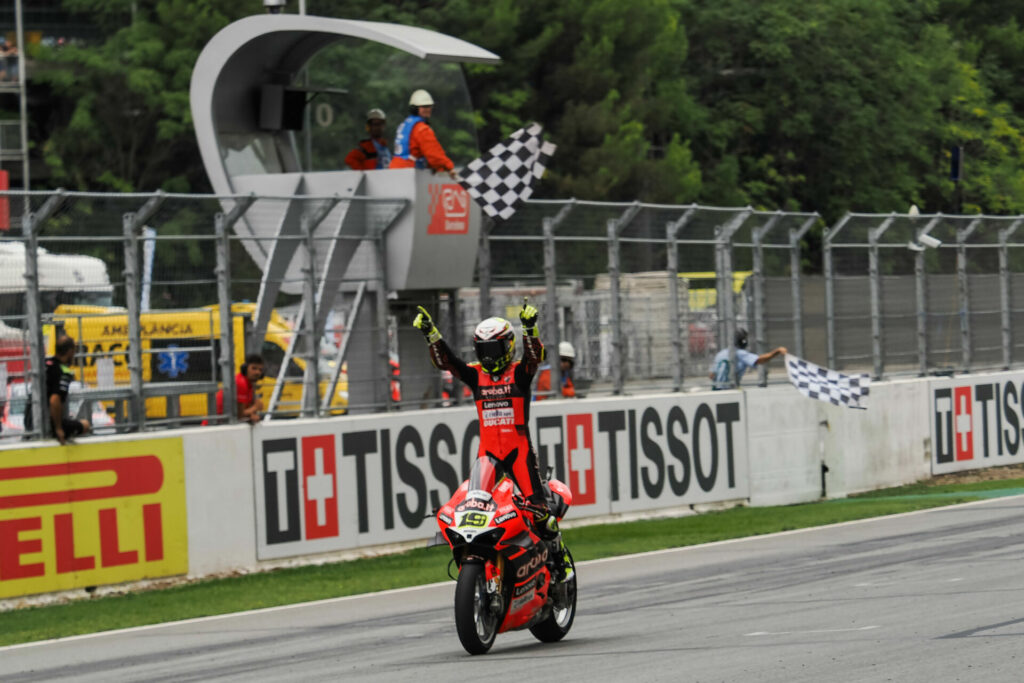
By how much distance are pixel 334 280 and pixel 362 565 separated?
2707mm

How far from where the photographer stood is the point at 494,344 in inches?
402

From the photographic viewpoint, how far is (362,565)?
15398mm

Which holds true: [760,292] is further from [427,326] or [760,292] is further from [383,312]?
[427,326]

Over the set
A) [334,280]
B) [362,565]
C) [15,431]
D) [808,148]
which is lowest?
[362,565]

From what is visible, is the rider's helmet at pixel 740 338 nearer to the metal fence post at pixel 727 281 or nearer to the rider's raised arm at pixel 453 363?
the metal fence post at pixel 727 281

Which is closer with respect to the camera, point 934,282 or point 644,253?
point 644,253

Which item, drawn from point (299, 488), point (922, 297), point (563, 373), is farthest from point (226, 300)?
point (922, 297)

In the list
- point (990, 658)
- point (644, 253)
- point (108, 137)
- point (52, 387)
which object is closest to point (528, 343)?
point (990, 658)

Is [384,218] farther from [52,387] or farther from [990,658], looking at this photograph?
[990,658]

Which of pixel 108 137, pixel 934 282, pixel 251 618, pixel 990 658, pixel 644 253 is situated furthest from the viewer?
pixel 108 137

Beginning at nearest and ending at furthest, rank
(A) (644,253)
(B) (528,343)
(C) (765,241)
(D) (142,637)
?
(B) (528,343) → (D) (142,637) → (A) (644,253) → (C) (765,241)

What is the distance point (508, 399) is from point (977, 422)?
1420 centimetres

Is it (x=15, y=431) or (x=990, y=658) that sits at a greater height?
(x=15, y=431)

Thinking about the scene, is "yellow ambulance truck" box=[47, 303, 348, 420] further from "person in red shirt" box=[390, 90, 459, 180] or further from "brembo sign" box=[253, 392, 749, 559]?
"person in red shirt" box=[390, 90, 459, 180]
